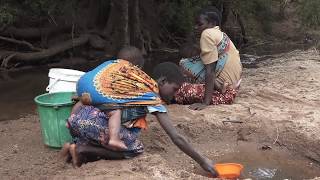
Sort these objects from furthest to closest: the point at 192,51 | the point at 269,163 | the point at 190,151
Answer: the point at 192,51 < the point at 269,163 < the point at 190,151

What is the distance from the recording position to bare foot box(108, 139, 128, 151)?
153 inches

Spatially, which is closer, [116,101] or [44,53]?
[116,101]

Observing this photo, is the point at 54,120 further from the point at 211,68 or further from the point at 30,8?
the point at 30,8

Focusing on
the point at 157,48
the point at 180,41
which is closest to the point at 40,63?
the point at 157,48

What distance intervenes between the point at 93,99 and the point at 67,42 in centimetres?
856

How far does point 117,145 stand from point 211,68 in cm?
209

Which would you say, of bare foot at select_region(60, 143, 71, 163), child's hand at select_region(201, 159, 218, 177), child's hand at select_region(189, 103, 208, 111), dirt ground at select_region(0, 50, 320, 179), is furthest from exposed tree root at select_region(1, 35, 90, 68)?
child's hand at select_region(201, 159, 218, 177)

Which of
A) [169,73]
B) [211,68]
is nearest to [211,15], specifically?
[211,68]

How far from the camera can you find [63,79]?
15.5 feet

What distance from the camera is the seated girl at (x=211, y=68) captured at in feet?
18.7

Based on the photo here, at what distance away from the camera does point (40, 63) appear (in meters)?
11.9

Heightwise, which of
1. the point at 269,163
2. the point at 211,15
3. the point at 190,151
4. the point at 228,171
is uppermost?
the point at 211,15

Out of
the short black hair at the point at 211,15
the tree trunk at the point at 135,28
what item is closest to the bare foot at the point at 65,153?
the short black hair at the point at 211,15

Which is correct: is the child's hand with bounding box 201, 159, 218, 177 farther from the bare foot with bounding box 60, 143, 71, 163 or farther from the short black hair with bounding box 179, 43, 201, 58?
the short black hair with bounding box 179, 43, 201, 58
